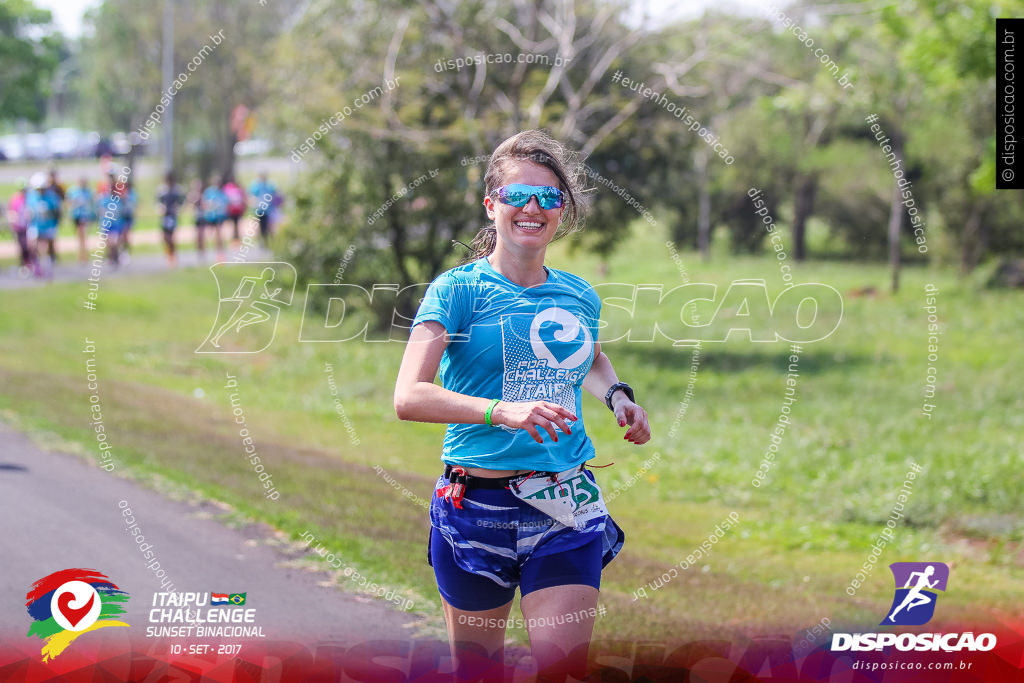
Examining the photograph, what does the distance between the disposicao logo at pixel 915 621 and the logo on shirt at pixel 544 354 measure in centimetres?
206

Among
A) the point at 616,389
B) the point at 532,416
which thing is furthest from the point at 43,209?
the point at 532,416

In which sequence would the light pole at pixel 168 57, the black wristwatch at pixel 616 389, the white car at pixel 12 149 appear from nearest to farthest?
1. the black wristwatch at pixel 616 389
2. the light pole at pixel 168 57
3. the white car at pixel 12 149

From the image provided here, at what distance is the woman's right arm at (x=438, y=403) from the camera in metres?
2.87

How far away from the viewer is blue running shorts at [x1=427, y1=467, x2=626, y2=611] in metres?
3.21

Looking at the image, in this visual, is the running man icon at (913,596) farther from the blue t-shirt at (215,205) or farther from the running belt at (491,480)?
the blue t-shirt at (215,205)

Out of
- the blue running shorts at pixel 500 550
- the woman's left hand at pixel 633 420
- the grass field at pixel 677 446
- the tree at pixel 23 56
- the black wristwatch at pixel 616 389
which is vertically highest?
the tree at pixel 23 56

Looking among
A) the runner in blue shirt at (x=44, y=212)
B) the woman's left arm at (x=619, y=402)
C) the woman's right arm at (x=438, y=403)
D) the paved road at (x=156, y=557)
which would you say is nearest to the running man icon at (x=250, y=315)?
the runner in blue shirt at (x=44, y=212)

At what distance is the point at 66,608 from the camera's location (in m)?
4.53

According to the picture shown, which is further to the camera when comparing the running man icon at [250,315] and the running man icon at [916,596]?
the running man icon at [250,315]

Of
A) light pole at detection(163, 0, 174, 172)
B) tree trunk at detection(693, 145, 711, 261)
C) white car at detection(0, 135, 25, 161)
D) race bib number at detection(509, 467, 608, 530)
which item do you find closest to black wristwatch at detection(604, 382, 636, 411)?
race bib number at detection(509, 467, 608, 530)

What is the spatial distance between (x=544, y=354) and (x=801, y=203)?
1339 inches

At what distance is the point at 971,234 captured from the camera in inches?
1092

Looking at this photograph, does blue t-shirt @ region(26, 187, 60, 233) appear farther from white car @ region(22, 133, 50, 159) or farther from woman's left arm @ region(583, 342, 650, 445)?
white car @ region(22, 133, 50, 159)

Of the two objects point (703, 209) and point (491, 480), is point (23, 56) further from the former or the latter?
point (491, 480)
